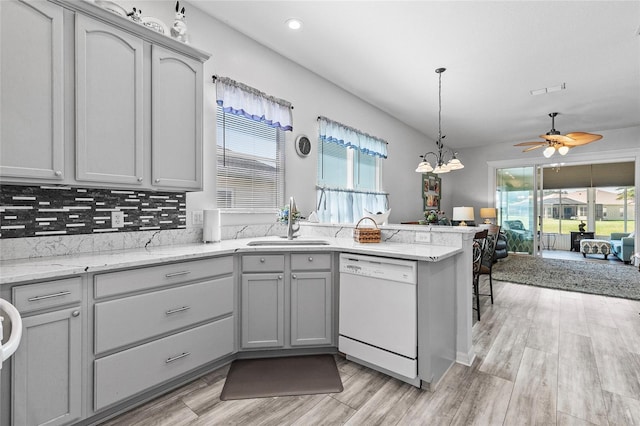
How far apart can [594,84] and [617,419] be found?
418cm

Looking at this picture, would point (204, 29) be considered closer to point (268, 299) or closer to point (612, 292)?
point (268, 299)

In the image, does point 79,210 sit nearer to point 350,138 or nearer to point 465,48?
point 350,138

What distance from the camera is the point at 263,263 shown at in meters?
2.32

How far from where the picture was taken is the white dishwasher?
1.99 meters

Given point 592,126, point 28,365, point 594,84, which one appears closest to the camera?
point 28,365

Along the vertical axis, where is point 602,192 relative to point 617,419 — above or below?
above

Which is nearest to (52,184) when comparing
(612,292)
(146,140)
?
(146,140)

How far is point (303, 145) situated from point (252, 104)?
2.61ft

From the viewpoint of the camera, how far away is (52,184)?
5.52 ft

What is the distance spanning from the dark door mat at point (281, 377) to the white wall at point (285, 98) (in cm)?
131

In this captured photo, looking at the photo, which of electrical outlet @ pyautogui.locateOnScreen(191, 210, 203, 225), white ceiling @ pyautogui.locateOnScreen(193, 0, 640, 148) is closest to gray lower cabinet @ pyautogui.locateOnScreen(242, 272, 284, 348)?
electrical outlet @ pyautogui.locateOnScreen(191, 210, 203, 225)

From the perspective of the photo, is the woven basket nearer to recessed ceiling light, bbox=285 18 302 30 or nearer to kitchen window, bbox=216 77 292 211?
kitchen window, bbox=216 77 292 211

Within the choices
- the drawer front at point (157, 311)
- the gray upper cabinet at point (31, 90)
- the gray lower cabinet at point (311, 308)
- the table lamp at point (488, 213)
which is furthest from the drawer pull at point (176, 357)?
the table lamp at point (488, 213)

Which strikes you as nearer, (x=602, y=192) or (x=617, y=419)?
(x=617, y=419)
